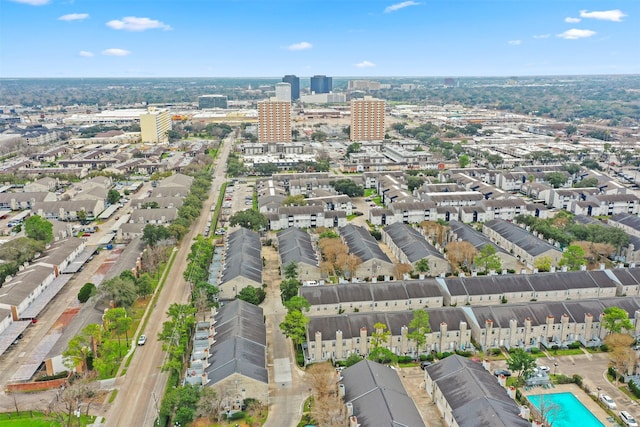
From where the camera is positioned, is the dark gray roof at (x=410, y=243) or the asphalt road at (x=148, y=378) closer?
the asphalt road at (x=148, y=378)

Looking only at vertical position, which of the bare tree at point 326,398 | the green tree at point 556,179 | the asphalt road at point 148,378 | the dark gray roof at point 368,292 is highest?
the green tree at point 556,179

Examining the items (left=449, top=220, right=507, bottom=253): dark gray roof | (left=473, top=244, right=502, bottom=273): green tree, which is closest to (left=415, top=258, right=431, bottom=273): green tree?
(left=473, top=244, right=502, bottom=273): green tree

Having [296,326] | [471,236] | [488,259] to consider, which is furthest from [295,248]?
[471,236]

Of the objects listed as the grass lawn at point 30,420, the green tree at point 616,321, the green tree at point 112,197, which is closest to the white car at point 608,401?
the green tree at point 616,321

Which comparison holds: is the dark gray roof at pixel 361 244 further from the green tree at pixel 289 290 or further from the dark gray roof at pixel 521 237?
the dark gray roof at pixel 521 237

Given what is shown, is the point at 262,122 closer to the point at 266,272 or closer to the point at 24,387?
the point at 266,272
